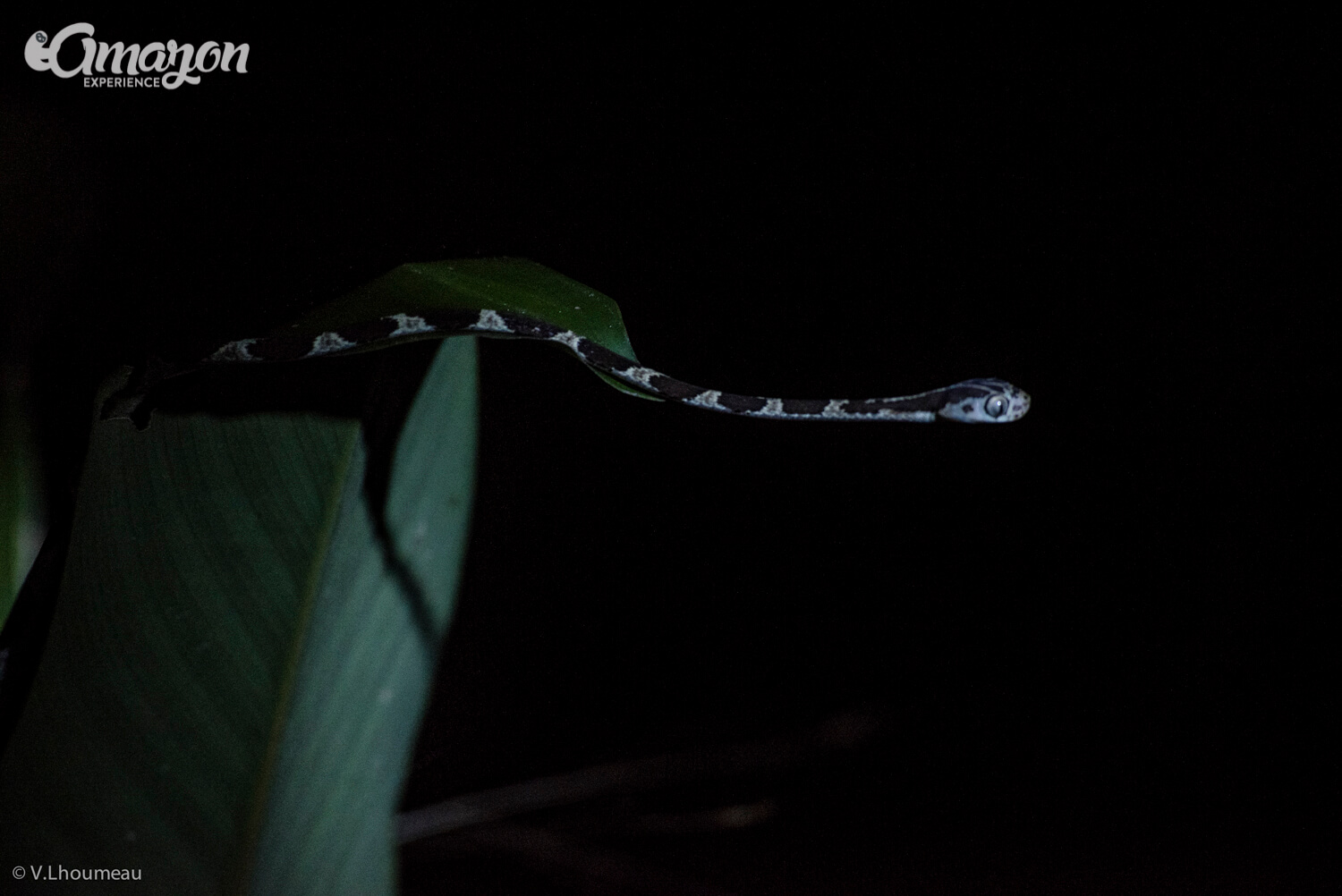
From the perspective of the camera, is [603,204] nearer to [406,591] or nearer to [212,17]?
[212,17]

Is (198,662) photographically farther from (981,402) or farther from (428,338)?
(981,402)

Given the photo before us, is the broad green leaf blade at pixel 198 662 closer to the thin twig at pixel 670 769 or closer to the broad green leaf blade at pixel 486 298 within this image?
the broad green leaf blade at pixel 486 298

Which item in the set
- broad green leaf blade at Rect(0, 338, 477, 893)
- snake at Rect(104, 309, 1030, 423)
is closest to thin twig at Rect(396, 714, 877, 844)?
broad green leaf blade at Rect(0, 338, 477, 893)

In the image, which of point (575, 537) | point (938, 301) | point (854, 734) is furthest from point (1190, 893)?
point (575, 537)

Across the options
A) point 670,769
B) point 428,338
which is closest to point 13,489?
point 428,338

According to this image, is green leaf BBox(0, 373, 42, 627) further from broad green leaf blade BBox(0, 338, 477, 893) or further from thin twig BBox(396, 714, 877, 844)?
thin twig BBox(396, 714, 877, 844)

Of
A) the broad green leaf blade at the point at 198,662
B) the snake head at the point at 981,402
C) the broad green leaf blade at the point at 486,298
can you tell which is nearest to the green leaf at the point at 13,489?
the broad green leaf blade at the point at 198,662
